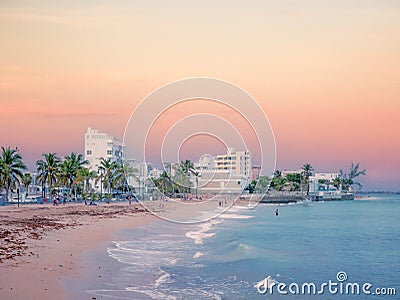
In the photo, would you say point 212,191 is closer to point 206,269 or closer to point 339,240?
point 339,240

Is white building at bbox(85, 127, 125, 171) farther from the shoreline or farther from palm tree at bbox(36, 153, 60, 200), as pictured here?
the shoreline

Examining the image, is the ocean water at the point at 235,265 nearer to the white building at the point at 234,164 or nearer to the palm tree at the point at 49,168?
the palm tree at the point at 49,168

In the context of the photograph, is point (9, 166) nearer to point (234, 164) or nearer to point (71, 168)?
point (71, 168)

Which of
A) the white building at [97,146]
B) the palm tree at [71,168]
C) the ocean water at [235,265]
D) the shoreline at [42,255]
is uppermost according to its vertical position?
the white building at [97,146]

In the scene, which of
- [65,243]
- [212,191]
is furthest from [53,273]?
[212,191]

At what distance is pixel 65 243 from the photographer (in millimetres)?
25641

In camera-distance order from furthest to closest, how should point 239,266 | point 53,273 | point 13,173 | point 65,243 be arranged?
point 13,173 → point 65,243 → point 239,266 → point 53,273

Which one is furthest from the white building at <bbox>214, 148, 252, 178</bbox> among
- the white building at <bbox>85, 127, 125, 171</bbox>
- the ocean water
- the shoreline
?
the shoreline

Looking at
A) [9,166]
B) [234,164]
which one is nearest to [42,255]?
[9,166]

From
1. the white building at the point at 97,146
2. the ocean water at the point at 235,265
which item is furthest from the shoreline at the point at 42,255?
the white building at the point at 97,146

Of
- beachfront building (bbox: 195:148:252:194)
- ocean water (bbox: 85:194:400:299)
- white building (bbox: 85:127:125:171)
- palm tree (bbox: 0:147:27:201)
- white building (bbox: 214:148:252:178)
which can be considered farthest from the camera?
white building (bbox: 214:148:252:178)

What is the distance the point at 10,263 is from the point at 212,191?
116735 millimetres

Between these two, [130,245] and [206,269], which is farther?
[130,245]

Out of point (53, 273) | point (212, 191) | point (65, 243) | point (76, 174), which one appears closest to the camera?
point (53, 273)
